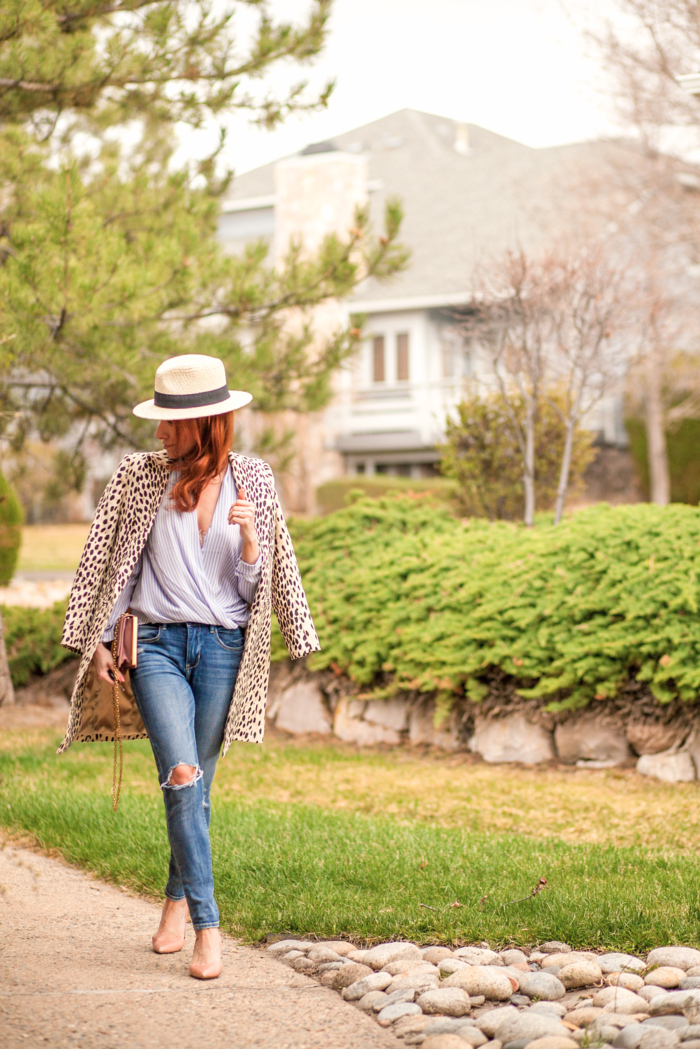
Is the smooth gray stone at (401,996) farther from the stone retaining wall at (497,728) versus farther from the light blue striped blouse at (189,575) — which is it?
the stone retaining wall at (497,728)

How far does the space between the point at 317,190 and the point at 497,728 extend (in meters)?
19.8

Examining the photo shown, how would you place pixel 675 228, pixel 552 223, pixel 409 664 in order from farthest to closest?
pixel 552 223 → pixel 675 228 → pixel 409 664

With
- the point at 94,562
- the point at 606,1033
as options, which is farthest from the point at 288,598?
the point at 606,1033

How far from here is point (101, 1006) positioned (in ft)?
10.3

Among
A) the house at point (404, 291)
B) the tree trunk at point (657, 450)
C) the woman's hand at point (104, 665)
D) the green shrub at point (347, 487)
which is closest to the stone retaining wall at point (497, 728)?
the woman's hand at point (104, 665)

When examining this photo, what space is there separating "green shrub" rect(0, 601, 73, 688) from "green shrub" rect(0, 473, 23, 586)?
409 millimetres

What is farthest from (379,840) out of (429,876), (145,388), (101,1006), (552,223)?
(552,223)

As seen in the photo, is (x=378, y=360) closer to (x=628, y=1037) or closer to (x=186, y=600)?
(x=186, y=600)

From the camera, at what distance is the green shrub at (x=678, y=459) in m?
22.4

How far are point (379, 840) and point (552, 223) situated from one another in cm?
1864

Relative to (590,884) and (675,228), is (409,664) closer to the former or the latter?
(590,884)

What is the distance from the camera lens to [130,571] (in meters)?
3.58

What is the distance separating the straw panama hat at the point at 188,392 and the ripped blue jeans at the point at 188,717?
690 millimetres

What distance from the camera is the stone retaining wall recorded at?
22.1ft
